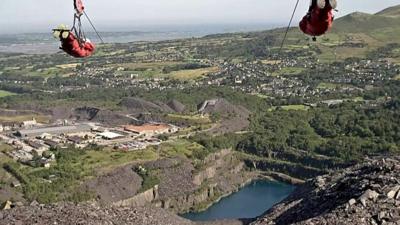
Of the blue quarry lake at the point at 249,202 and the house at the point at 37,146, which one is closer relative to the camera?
the blue quarry lake at the point at 249,202

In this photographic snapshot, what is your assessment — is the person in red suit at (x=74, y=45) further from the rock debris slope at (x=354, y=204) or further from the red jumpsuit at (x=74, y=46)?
the rock debris slope at (x=354, y=204)

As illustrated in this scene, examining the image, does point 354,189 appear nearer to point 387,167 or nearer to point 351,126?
point 387,167

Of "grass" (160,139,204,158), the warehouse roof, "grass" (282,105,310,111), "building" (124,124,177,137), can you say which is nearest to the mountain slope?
"grass" (282,105,310,111)

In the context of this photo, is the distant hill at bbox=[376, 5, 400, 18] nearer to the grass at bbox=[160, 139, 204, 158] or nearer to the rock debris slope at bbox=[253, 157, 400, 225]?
the grass at bbox=[160, 139, 204, 158]

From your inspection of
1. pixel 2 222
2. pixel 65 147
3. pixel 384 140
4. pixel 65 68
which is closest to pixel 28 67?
pixel 65 68

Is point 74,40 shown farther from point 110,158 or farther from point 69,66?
point 69,66

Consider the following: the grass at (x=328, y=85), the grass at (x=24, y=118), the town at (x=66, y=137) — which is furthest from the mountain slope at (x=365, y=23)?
the town at (x=66, y=137)

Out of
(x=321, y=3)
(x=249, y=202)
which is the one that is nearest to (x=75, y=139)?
(x=249, y=202)
